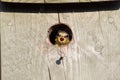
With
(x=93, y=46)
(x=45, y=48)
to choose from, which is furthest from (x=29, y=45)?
(x=93, y=46)

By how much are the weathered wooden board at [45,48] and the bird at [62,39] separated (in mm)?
28

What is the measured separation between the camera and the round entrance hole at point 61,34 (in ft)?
8.52

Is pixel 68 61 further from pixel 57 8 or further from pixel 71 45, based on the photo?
pixel 57 8

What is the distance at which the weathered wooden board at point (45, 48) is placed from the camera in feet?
8.50

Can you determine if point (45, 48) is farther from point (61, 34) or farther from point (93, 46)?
point (93, 46)

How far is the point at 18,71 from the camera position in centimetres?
260

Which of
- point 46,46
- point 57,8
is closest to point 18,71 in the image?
point 46,46

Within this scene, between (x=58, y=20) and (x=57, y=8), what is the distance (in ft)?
0.18

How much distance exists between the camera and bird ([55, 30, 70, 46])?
259 cm

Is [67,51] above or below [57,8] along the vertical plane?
below

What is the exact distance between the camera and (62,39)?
8.49 feet

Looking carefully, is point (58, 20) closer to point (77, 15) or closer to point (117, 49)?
point (77, 15)

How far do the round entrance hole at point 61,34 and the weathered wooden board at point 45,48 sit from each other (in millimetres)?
25

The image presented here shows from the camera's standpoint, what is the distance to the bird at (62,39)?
2.59 meters
